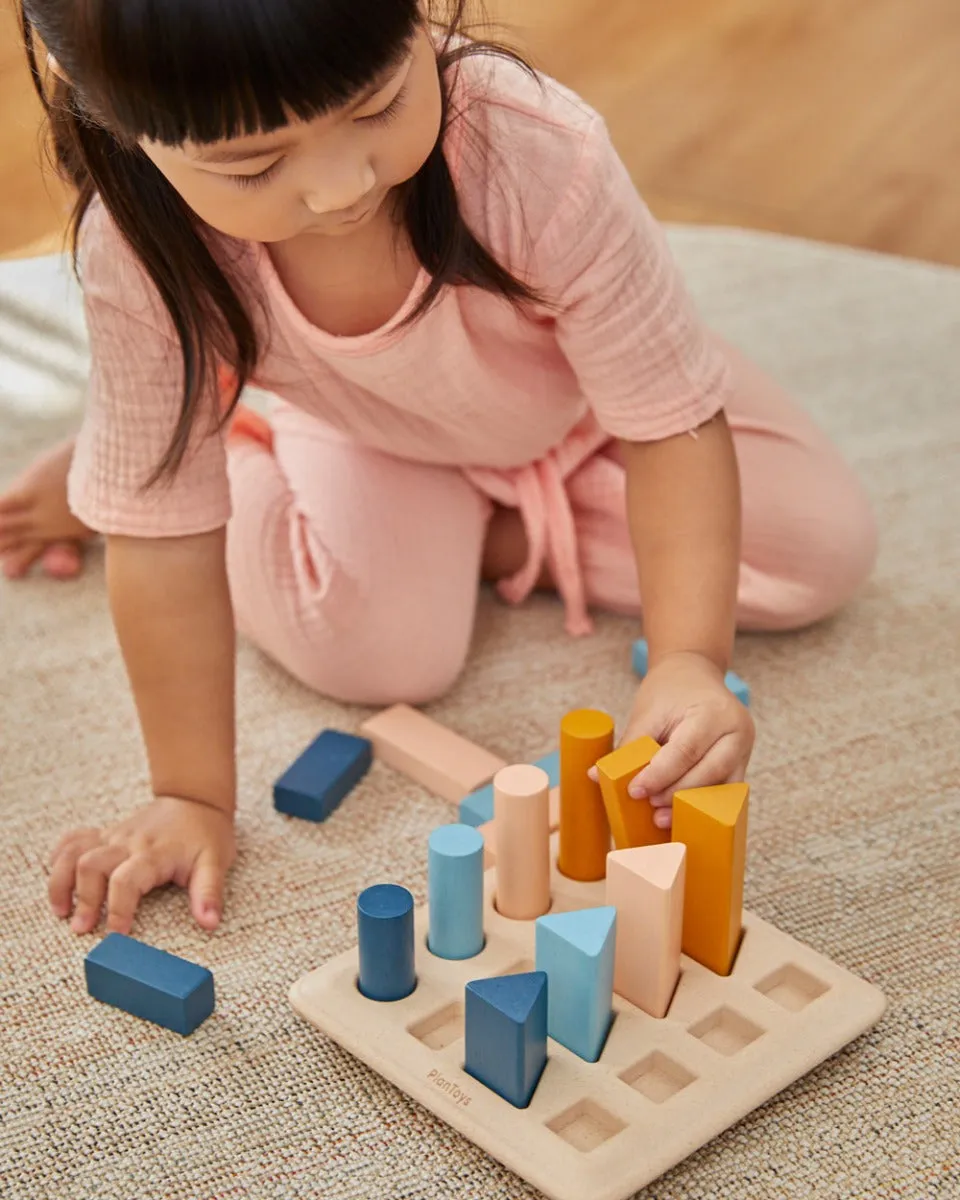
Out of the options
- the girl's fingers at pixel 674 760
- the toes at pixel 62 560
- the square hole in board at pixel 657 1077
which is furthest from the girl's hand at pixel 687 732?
the toes at pixel 62 560

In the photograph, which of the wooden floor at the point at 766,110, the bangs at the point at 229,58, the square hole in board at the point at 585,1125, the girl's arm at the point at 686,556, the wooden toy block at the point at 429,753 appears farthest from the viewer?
the wooden floor at the point at 766,110

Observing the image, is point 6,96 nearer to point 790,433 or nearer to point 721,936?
point 790,433

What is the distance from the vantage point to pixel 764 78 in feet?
7.28

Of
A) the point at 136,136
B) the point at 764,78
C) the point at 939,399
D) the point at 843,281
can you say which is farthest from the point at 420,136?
the point at 764,78

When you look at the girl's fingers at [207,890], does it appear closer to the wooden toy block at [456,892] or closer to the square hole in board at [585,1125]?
the wooden toy block at [456,892]

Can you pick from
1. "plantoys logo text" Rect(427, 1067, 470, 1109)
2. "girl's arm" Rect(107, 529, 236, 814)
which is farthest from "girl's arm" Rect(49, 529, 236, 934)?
"plantoys logo text" Rect(427, 1067, 470, 1109)

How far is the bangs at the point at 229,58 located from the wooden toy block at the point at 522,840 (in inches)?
12.8

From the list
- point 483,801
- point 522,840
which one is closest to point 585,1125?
point 522,840

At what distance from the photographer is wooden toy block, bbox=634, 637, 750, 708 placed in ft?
3.03

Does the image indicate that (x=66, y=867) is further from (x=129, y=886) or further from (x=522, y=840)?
(x=522, y=840)

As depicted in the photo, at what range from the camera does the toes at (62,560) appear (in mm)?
1153

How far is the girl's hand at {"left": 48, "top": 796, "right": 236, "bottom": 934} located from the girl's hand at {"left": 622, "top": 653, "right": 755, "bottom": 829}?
0.80ft

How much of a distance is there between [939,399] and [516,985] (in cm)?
88

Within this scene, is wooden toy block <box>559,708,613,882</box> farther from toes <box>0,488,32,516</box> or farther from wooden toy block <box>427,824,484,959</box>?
toes <box>0,488,32,516</box>
